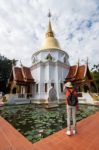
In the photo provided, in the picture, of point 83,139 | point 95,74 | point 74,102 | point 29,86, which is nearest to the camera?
point 83,139

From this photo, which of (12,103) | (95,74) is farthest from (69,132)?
(95,74)

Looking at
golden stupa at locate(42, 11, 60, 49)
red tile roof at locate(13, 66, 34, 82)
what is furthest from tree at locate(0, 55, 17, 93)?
red tile roof at locate(13, 66, 34, 82)

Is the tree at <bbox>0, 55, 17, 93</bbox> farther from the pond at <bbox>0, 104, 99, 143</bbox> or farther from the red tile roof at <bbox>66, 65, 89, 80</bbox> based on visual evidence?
the pond at <bbox>0, 104, 99, 143</bbox>

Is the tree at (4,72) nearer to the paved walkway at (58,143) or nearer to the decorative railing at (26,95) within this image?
the decorative railing at (26,95)

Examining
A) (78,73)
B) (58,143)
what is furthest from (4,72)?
(58,143)

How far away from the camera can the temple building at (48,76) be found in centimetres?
1881

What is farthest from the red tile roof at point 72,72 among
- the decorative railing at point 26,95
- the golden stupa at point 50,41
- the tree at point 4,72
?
the tree at point 4,72

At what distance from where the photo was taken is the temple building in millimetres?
18812

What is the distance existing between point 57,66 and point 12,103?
7156 millimetres

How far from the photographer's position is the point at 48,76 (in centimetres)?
1897

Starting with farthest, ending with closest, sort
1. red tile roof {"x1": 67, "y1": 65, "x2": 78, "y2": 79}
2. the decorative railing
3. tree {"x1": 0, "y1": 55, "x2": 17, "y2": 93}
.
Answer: tree {"x1": 0, "y1": 55, "x2": 17, "y2": 93} < red tile roof {"x1": 67, "y1": 65, "x2": 78, "y2": 79} < the decorative railing

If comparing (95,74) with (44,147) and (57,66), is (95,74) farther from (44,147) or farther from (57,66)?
(44,147)

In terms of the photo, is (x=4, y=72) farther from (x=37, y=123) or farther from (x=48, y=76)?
(x=37, y=123)

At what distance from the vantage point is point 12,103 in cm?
1695
